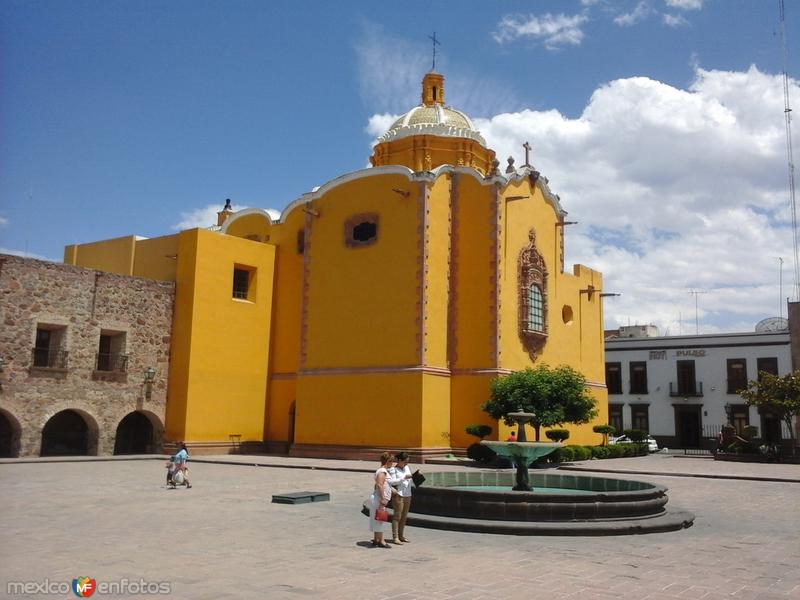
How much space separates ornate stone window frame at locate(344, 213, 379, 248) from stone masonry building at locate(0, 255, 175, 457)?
6080 mm

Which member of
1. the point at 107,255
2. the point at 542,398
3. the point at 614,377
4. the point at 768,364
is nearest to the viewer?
the point at 542,398

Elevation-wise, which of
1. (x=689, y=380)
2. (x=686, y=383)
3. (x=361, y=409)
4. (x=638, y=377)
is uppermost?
(x=638, y=377)

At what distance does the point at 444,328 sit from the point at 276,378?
685 centimetres

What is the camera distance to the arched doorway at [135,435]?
25375 mm

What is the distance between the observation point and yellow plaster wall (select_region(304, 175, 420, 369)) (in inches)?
950

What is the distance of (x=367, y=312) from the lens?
2488cm

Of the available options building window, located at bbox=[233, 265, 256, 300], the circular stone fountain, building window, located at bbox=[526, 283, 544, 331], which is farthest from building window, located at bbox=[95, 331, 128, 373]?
the circular stone fountain

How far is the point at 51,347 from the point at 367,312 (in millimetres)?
9528

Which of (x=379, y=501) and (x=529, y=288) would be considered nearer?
(x=379, y=501)

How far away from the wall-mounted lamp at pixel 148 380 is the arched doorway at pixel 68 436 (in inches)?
77.5

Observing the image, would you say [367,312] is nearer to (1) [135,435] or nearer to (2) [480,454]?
(2) [480,454]

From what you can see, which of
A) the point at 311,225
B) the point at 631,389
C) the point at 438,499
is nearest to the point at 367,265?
the point at 311,225

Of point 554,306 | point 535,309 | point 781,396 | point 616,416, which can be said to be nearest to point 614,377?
point 616,416

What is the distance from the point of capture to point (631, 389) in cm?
4191
